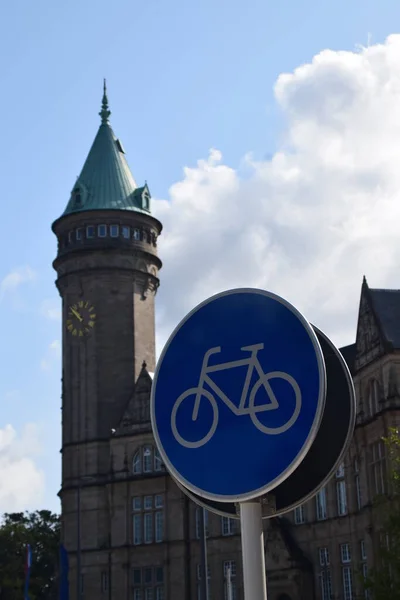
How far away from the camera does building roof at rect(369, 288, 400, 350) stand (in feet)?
177

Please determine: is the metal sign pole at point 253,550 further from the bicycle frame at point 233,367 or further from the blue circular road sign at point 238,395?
the bicycle frame at point 233,367

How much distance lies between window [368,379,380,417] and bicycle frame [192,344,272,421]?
4940 centimetres

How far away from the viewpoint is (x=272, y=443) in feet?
19.1

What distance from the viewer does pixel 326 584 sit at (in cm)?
5881

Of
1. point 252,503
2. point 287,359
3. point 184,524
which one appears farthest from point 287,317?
point 184,524

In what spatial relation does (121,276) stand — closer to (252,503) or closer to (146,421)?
(146,421)

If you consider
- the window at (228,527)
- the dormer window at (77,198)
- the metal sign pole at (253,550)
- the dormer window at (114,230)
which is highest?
the dormer window at (77,198)

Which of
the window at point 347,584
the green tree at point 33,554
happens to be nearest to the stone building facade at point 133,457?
the window at point 347,584

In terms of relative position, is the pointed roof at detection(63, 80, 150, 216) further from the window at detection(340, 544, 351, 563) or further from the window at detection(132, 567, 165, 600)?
the window at detection(340, 544, 351, 563)

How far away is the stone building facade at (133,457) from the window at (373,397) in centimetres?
8

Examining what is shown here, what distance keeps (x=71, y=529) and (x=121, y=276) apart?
1666cm

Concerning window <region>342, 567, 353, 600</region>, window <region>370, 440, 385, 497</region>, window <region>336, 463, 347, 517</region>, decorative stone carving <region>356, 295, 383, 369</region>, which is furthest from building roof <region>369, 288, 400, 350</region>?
window <region>342, 567, 353, 600</region>

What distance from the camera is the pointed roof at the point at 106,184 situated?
236 ft

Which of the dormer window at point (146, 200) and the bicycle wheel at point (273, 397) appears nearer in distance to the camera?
the bicycle wheel at point (273, 397)
